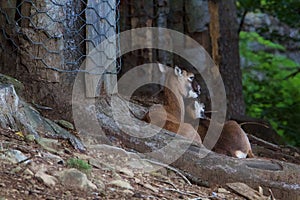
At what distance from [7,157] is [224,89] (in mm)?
5066

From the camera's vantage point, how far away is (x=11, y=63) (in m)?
5.34

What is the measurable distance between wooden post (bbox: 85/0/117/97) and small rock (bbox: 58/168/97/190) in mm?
1325

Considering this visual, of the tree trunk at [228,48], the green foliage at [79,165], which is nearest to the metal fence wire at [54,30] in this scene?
the green foliage at [79,165]

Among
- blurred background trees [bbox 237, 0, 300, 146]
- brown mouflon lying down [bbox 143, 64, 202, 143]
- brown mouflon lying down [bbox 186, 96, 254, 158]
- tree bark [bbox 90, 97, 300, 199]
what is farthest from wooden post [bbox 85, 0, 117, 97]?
blurred background trees [bbox 237, 0, 300, 146]

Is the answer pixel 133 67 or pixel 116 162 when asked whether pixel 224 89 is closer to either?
pixel 133 67

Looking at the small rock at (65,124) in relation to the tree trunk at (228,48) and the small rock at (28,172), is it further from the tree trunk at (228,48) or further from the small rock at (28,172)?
the tree trunk at (228,48)

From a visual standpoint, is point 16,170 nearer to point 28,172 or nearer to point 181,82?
point 28,172

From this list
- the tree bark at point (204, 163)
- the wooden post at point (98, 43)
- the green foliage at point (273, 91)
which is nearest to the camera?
the tree bark at point (204, 163)

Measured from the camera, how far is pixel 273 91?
1108 centimetres

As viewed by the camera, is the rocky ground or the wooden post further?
the wooden post

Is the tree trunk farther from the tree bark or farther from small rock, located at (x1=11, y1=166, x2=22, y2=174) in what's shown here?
small rock, located at (x1=11, y1=166, x2=22, y2=174)

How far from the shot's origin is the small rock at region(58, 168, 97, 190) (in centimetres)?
413

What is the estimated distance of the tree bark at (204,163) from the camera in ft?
17.0

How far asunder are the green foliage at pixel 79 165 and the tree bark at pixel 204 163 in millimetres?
948
